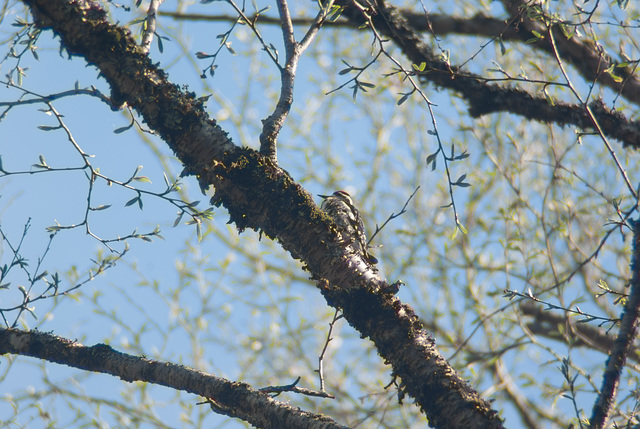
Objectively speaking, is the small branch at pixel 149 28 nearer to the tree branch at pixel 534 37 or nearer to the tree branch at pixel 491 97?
the tree branch at pixel 534 37

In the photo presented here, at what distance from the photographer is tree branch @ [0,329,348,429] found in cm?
154

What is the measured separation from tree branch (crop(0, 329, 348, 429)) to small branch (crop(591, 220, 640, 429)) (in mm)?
729

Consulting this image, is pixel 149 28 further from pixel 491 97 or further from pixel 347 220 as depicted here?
pixel 491 97

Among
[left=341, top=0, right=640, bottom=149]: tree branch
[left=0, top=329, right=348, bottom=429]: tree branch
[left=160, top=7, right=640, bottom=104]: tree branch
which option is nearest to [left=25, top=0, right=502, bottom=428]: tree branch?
[left=0, top=329, right=348, bottom=429]: tree branch

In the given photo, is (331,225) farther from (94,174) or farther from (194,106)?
(94,174)

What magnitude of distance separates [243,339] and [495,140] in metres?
2.47

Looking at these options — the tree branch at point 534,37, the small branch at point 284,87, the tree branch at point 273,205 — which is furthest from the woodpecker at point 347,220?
the tree branch at point 534,37

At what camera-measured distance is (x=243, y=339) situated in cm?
452

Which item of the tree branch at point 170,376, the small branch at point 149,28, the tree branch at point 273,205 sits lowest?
the tree branch at point 170,376

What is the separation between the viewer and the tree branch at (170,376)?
5.04 feet

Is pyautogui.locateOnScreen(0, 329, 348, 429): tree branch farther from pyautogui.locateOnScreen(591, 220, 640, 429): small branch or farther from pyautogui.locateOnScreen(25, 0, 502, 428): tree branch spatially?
pyautogui.locateOnScreen(591, 220, 640, 429): small branch

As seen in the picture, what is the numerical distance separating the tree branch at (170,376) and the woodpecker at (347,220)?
51 centimetres

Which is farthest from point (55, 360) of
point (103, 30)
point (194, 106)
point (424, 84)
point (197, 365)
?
point (197, 365)

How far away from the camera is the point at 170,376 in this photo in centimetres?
167
